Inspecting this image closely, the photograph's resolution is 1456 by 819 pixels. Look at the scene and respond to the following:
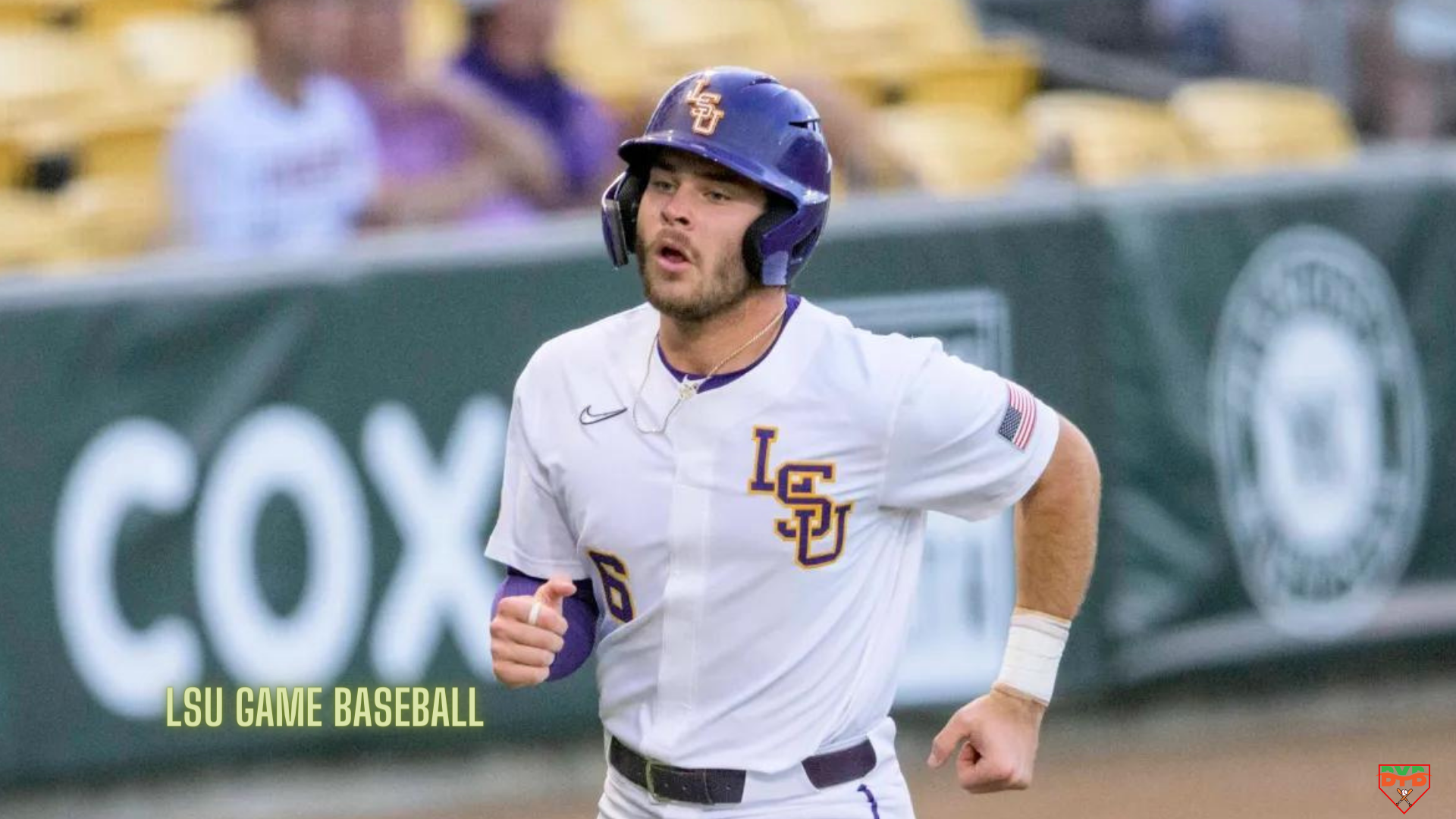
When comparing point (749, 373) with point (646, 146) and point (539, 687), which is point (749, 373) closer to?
point (646, 146)

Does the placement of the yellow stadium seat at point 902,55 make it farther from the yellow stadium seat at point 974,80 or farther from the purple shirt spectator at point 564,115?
the purple shirt spectator at point 564,115

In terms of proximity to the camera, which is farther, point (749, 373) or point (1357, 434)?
point (1357, 434)

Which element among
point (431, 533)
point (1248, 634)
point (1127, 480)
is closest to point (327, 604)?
point (431, 533)

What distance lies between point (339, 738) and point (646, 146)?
382 cm

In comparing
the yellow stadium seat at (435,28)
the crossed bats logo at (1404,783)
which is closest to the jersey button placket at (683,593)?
the crossed bats logo at (1404,783)

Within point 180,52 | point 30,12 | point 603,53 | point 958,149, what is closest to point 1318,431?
point 958,149

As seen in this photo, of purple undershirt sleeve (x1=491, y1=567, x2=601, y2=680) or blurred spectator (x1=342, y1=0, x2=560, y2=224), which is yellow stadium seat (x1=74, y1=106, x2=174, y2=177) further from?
purple undershirt sleeve (x1=491, y1=567, x2=601, y2=680)

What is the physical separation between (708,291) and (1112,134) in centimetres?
722

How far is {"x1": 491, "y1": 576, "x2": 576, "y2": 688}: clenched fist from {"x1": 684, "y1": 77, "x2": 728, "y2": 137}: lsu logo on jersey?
2.33 ft

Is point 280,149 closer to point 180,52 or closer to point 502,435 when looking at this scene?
point 502,435

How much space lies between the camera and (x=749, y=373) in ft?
12.4

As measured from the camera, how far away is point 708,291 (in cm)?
370

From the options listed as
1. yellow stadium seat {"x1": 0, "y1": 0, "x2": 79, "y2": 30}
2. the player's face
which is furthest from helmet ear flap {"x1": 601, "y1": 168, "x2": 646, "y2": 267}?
yellow stadium seat {"x1": 0, "y1": 0, "x2": 79, "y2": 30}

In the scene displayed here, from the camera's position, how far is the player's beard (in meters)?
3.69
